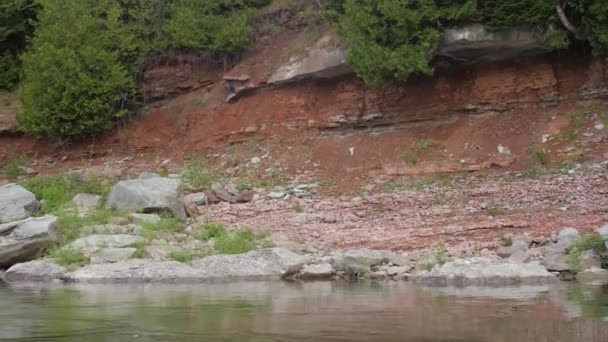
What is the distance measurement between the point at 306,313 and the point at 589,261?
19.8 ft

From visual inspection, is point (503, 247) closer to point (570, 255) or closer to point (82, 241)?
point (570, 255)

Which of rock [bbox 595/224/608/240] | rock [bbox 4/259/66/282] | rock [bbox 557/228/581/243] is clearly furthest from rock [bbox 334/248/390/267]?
rock [bbox 4/259/66/282]

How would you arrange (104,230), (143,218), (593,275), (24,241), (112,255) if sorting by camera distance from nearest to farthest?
(593,275) < (112,255) < (24,241) < (104,230) < (143,218)

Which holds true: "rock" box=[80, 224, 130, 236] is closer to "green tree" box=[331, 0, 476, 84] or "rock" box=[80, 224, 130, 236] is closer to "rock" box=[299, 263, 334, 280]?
"rock" box=[299, 263, 334, 280]

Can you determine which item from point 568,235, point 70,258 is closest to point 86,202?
point 70,258

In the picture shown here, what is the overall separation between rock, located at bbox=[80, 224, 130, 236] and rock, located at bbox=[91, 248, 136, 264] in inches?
58.4

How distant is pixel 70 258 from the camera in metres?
14.8

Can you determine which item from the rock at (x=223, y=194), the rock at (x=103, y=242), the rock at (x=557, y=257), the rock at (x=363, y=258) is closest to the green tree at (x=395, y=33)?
the rock at (x=223, y=194)

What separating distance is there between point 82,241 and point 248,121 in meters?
10.1

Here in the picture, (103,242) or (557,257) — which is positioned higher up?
(103,242)

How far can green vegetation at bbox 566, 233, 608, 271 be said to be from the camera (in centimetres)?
1309

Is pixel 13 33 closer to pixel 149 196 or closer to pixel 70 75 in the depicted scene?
pixel 70 75

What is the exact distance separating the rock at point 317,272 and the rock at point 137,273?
1783 mm

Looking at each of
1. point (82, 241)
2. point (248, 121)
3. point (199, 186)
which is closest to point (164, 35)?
point (248, 121)
